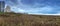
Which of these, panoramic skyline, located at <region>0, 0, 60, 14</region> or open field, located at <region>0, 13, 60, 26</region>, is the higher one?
panoramic skyline, located at <region>0, 0, 60, 14</region>

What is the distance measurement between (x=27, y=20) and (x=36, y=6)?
0.94ft

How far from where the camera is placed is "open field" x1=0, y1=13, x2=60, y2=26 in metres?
1.43

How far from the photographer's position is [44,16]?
168cm

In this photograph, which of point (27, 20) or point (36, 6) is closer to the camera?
point (27, 20)

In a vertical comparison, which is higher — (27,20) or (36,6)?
(36,6)

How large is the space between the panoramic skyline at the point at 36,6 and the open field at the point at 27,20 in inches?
3.3

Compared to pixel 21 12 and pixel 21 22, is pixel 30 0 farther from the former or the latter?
pixel 21 22

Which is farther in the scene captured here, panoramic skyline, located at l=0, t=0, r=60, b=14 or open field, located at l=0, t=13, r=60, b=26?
panoramic skyline, located at l=0, t=0, r=60, b=14

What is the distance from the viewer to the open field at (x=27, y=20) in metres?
1.43

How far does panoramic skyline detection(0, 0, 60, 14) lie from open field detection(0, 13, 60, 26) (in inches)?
3.3

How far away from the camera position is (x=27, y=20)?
1.52m

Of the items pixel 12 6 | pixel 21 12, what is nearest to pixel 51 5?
pixel 21 12

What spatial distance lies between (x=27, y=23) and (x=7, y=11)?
1.39 feet

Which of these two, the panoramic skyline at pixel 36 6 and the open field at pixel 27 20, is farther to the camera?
the panoramic skyline at pixel 36 6
